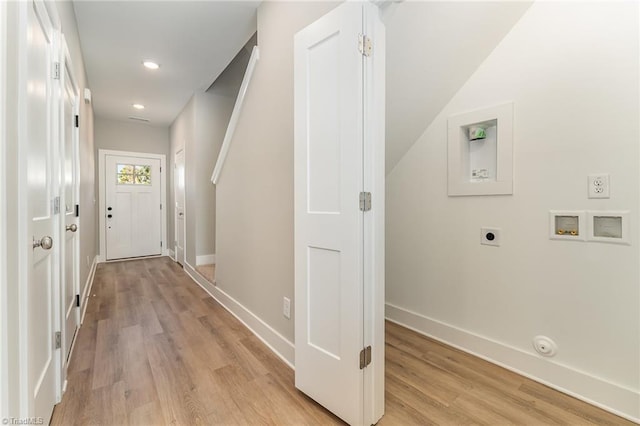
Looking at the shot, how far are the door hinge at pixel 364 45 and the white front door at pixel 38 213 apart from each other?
1.25m

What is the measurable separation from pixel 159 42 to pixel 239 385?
10.1ft

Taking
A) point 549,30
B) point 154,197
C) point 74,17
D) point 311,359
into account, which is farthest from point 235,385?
point 154,197

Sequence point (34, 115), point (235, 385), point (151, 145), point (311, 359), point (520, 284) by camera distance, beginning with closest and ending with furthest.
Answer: point (34, 115), point (311, 359), point (235, 385), point (520, 284), point (151, 145)

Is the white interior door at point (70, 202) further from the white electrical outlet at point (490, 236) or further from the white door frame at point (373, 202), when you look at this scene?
the white electrical outlet at point (490, 236)

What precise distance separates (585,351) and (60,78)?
3.35m

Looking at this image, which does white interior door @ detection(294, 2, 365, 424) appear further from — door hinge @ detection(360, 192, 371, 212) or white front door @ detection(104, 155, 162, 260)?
white front door @ detection(104, 155, 162, 260)

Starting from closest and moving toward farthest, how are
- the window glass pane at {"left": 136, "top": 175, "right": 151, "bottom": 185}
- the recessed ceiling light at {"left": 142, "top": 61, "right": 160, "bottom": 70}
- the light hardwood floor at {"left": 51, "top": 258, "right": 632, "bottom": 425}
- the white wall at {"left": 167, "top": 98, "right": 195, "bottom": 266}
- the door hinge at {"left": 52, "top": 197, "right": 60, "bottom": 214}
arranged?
the light hardwood floor at {"left": 51, "top": 258, "right": 632, "bottom": 425}
the door hinge at {"left": 52, "top": 197, "right": 60, "bottom": 214}
the recessed ceiling light at {"left": 142, "top": 61, "right": 160, "bottom": 70}
the white wall at {"left": 167, "top": 98, "right": 195, "bottom": 266}
the window glass pane at {"left": 136, "top": 175, "right": 151, "bottom": 185}

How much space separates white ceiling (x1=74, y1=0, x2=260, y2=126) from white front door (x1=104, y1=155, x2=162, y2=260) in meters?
1.41

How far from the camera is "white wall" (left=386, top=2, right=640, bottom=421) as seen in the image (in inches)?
56.6

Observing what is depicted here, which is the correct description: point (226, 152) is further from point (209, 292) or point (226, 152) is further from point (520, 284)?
point (520, 284)

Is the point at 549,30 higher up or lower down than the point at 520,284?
higher up

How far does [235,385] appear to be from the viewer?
1.64 meters

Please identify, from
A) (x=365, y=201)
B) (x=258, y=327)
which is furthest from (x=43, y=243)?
(x=258, y=327)

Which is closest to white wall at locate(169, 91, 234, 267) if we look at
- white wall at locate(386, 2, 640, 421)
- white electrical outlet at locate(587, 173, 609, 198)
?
white wall at locate(386, 2, 640, 421)
